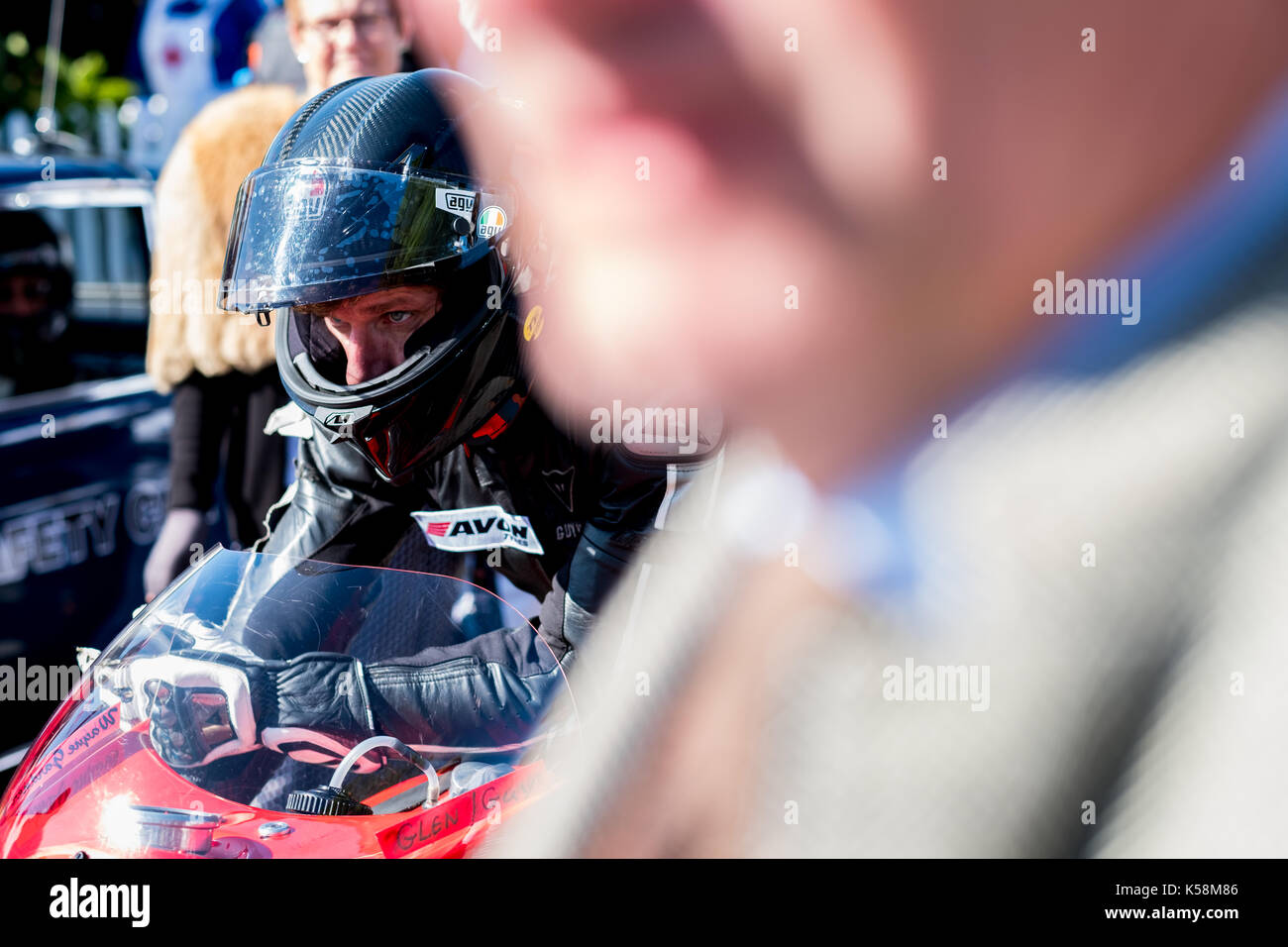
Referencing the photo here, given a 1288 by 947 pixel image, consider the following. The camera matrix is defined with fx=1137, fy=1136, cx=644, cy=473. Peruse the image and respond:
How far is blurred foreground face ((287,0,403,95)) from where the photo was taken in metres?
2.10

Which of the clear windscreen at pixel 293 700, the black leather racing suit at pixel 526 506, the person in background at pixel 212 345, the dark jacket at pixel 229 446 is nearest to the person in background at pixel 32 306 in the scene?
the person in background at pixel 212 345

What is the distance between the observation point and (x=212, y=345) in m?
2.39

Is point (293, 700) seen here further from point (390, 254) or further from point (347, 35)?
point (347, 35)

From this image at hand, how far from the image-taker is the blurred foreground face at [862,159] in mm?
446

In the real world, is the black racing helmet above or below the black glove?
above

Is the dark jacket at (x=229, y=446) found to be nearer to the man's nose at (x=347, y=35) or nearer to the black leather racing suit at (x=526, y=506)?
the black leather racing suit at (x=526, y=506)

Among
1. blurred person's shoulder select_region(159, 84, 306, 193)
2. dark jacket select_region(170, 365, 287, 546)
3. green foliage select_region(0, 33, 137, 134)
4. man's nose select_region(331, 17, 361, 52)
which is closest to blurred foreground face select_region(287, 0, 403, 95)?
man's nose select_region(331, 17, 361, 52)

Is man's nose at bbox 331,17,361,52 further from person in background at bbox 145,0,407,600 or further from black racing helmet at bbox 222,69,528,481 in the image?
black racing helmet at bbox 222,69,528,481

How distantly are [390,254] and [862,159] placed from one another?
1.16 metres

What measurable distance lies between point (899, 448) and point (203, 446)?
2.23 metres

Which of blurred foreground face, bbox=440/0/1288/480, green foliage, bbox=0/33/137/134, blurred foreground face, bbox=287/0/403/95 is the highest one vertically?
green foliage, bbox=0/33/137/134

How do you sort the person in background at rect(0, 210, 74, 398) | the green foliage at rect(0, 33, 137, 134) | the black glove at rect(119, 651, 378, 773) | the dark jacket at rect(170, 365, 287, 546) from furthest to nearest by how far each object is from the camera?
the green foliage at rect(0, 33, 137, 134), the person in background at rect(0, 210, 74, 398), the dark jacket at rect(170, 365, 287, 546), the black glove at rect(119, 651, 378, 773)

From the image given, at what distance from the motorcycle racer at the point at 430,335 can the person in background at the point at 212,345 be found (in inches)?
26.3

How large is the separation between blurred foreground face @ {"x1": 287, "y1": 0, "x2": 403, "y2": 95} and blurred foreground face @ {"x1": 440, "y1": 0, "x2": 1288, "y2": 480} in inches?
69.1
